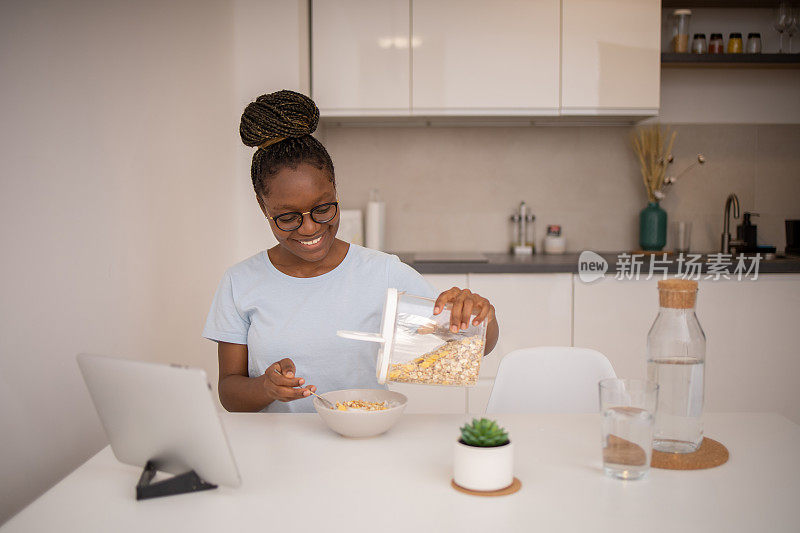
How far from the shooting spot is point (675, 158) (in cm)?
340

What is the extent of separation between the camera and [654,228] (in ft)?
10.8

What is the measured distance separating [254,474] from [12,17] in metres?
1.01

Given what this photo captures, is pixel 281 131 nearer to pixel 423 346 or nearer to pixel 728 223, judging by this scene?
pixel 423 346

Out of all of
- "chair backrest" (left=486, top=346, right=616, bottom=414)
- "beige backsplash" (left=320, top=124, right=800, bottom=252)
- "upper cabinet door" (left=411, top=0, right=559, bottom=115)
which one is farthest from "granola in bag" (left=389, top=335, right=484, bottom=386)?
"beige backsplash" (left=320, top=124, right=800, bottom=252)

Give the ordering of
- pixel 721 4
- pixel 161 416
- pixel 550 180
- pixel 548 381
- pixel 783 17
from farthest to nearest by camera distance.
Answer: pixel 550 180, pixel 721 4, pixel 783 17, pixel 548 381, pixel 161 416

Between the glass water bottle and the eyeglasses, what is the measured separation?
2.28 feet

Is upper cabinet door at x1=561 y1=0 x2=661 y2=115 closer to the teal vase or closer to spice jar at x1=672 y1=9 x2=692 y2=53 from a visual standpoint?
spice jar at x1=672 y1=9 x2=692 y2=53

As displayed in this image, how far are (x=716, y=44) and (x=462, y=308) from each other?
261 cm

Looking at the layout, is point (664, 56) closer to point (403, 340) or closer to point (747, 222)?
point (747, 222)

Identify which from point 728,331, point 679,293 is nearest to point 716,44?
point 728,331

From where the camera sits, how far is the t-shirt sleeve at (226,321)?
5.28 feet

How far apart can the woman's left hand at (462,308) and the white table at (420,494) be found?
0.74 ft

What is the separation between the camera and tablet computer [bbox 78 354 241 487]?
37.7 inches

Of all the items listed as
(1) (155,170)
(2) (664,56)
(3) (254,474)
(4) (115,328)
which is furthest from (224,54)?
(3) (254,474)
